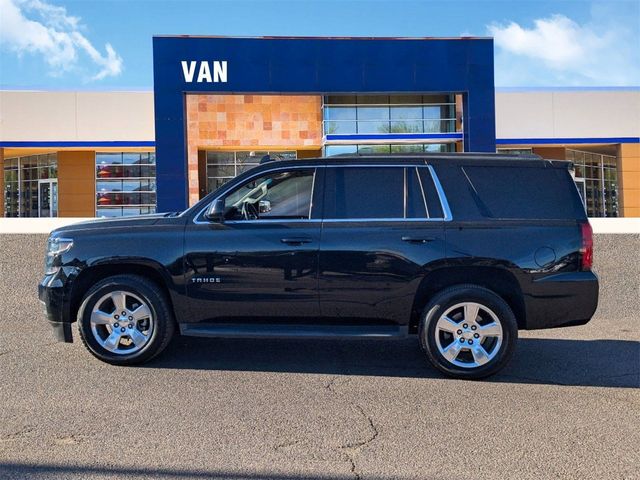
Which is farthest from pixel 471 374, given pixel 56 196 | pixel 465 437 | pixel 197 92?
pixel 56 196

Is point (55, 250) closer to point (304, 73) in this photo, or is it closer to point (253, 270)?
point (253, 270)

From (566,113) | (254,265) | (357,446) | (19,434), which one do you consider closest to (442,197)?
(254,265)

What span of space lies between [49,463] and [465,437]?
107 inches

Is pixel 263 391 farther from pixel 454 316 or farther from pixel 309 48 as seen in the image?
pixel 309 48

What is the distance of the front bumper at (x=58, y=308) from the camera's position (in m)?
5.95

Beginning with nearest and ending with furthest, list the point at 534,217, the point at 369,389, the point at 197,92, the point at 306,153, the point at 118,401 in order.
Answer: the point at 118,401 → the point at 369,389 → the point at 534,217 → the point at 197,92 → the point at 306,153

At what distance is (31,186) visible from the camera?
3045cm

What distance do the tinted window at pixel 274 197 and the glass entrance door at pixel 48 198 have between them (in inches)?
1019

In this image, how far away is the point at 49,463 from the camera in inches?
151

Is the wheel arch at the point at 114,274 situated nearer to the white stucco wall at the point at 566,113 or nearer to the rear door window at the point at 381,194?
the rear door window at the point at 381,194

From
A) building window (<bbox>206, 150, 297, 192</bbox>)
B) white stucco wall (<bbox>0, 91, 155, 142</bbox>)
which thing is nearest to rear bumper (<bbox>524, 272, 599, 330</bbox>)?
building window (<bbox>206, 150, 297, 192</bbox>)

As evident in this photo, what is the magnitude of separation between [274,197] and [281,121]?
20.8m

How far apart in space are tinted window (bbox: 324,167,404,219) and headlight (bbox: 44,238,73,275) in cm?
250

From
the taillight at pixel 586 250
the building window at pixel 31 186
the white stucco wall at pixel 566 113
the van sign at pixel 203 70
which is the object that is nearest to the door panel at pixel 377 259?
the taillight at pixel 586 250
